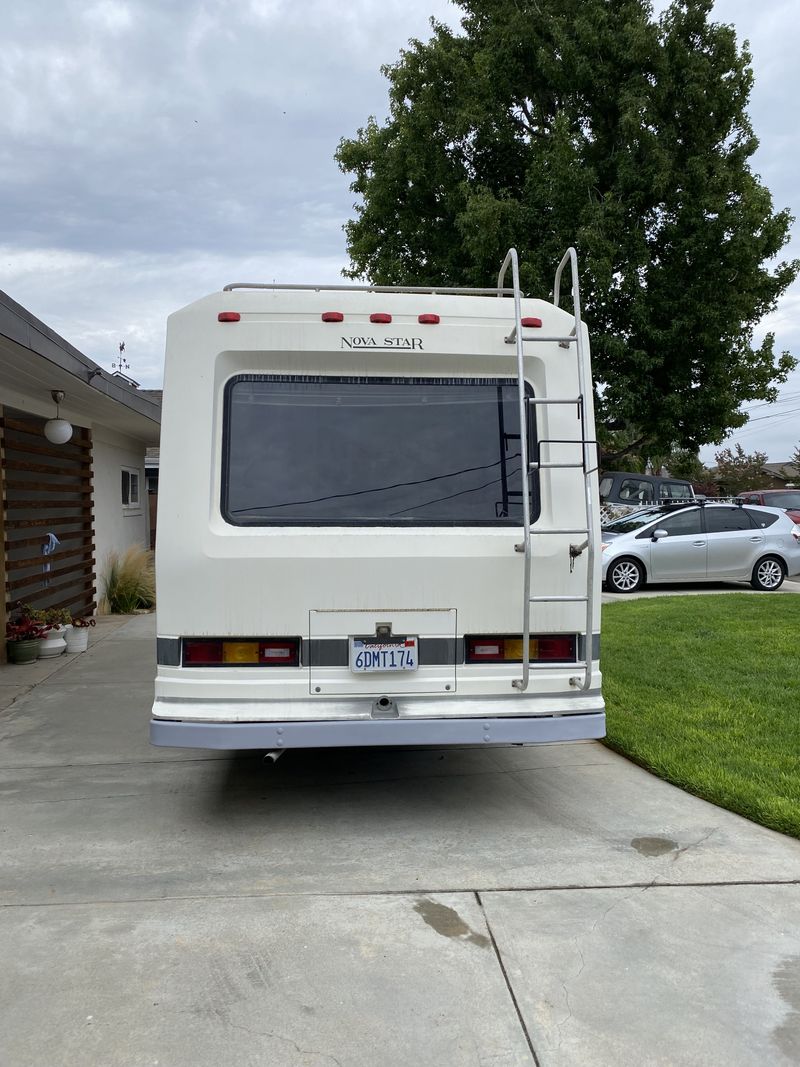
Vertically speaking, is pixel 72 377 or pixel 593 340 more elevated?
pixel 593 340

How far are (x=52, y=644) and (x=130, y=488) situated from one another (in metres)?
7.71

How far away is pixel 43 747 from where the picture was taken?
6395 mm

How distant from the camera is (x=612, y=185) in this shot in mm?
17016

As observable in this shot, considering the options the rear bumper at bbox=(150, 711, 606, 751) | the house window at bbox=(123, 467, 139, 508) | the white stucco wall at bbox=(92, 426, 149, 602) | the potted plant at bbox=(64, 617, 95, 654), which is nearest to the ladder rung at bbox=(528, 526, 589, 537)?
the rear bumper at bbox=(150, 711, 606, 751)

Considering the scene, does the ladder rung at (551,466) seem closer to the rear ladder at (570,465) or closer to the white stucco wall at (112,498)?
the rear ladder at (570,465)

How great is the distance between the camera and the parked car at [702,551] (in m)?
14.8

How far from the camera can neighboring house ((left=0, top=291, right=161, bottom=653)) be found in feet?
26.8

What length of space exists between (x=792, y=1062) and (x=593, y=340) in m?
15.6

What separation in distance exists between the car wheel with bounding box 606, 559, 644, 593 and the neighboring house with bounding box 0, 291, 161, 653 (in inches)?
301

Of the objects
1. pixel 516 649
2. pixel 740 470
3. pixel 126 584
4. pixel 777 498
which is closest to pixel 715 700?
pixel 516 649

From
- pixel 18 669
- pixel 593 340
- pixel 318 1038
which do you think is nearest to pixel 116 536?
pixel 18 669

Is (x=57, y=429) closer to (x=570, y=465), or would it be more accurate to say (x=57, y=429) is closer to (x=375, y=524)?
(x=375, y=524)

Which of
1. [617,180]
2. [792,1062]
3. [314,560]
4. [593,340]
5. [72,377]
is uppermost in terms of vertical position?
[617,180]

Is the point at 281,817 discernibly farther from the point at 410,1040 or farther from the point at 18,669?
the point at 18,669
